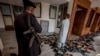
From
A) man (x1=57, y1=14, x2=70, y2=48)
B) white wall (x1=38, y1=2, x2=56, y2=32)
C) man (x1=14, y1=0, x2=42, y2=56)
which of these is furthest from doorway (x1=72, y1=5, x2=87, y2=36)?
man (x1=14, y1=0, x2=42, y2=56)

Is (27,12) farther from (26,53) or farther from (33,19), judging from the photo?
(26,53)

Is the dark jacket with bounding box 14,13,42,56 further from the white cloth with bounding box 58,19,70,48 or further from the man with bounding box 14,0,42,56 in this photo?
the white cloth with bounding box 58,19,70,48

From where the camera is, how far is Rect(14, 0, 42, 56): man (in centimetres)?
118

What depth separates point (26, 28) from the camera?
122 centimetres

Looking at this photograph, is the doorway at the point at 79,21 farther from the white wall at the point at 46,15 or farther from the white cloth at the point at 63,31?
the white cloth at the point at 63,31

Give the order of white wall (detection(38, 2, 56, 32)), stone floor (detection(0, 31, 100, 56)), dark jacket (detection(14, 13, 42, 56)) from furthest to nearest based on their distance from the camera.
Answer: white wall (detection(38, 2, 56, 32))
stone floor (detection(0, 31, 100, 56))
dark jacket (detection(14, 13, 42, 56))

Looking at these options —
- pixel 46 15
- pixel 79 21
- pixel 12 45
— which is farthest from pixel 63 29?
pixel 79 21

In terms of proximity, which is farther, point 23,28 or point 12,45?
point 12,45

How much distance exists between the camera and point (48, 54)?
2.38m

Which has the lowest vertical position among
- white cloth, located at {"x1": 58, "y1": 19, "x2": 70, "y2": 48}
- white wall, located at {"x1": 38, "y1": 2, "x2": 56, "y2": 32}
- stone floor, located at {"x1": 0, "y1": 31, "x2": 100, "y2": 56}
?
stone floor, located at {"x1": 0, "y1": 31, "x2": 100, "y2": 56}

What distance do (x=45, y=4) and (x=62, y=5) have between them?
734 millimetres

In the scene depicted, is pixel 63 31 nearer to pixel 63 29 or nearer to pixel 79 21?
pixel 63 29

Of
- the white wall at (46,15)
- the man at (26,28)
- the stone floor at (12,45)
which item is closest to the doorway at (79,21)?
the stone floor at (12,45)

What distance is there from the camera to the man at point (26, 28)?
1.18m
